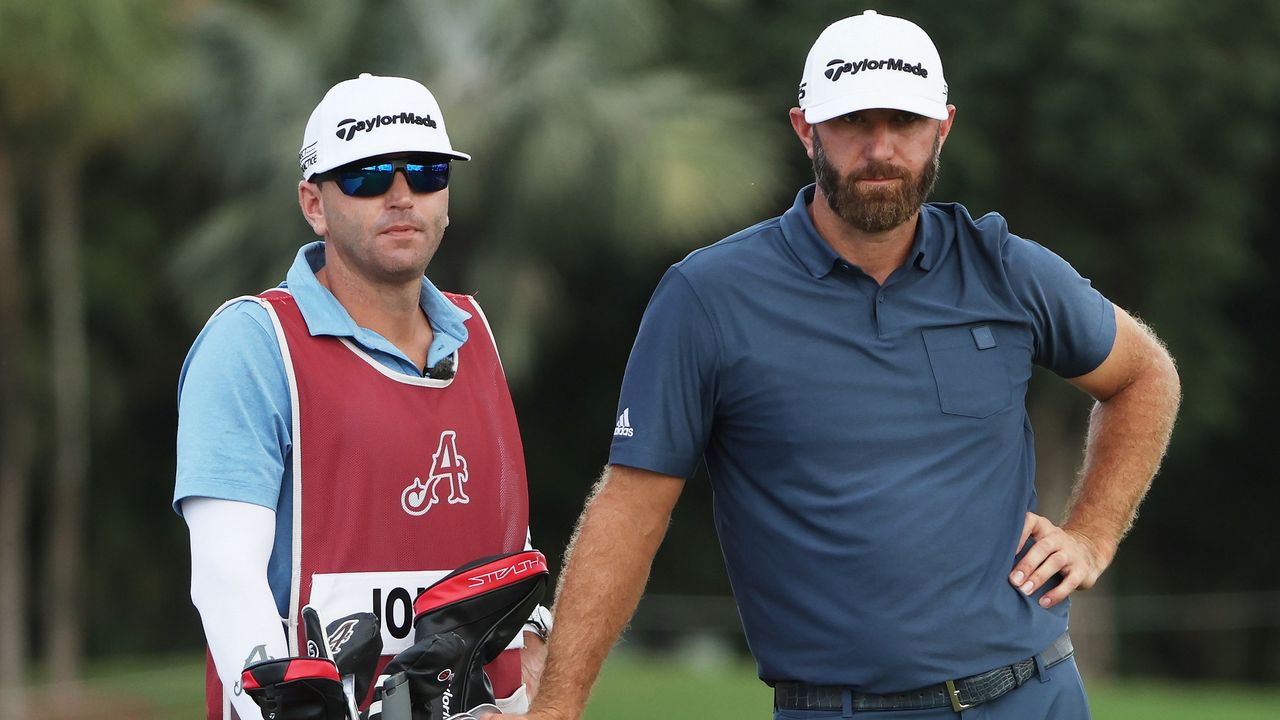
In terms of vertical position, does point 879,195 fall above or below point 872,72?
below

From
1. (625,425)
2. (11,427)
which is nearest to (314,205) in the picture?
(625,425)

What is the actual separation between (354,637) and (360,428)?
0.43m

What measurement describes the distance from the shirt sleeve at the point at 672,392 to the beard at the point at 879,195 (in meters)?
0.36

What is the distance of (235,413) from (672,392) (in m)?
0.85

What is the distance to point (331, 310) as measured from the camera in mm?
3584

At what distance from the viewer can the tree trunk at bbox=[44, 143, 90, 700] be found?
53.3ft

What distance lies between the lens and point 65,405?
1628 cm


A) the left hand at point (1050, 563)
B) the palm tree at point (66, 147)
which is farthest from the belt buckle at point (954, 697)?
the palm tree at point (66, 147)

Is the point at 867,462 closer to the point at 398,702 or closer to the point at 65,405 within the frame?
the point at 398,702

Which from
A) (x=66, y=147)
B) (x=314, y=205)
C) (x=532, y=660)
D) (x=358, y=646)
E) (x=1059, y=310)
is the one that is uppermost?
(x=66, y=147)

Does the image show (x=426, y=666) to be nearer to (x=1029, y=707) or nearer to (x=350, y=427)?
(x=350, y=427)

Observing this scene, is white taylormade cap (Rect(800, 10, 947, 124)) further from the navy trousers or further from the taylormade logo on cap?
the navy trousers

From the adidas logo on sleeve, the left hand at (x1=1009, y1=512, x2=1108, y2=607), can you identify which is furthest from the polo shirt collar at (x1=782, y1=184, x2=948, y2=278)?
the left hand at (x1=1009, y1=512, x2=1108, y2=607)

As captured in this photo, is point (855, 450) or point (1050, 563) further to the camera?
point (1050, 563)
